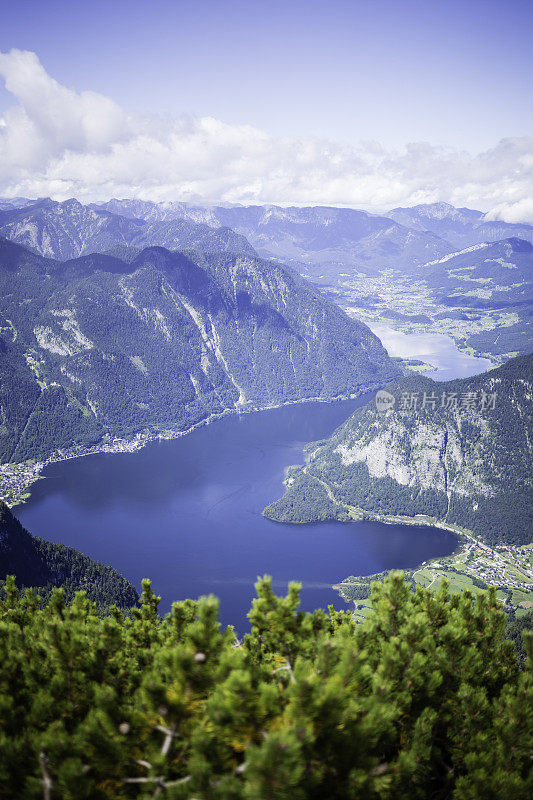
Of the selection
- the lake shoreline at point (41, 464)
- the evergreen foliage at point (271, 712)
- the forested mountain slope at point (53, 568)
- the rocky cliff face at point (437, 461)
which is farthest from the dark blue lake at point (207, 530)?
the evergreen foliage at point (271, 712)

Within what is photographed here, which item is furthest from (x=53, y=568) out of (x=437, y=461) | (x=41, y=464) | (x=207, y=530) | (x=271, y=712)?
(x=437, y=461)

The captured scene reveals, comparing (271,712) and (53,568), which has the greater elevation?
(53,568)

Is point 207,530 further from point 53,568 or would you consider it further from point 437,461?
point 437,461

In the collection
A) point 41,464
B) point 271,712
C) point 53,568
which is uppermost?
point 41,464

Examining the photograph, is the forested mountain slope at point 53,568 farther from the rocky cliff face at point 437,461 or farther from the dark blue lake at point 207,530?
the rocky cliff face at point 437,461

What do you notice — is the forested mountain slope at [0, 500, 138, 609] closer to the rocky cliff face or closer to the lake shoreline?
the lake shoreline

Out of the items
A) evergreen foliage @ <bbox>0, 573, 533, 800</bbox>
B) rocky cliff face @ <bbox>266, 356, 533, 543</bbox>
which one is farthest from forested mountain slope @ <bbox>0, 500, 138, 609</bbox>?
evergreen foliage @ <bbox>0, 573, 533, 800</bbox>

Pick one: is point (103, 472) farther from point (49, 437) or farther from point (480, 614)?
point (480, 614)

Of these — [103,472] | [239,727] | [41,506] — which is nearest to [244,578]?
[41,506]

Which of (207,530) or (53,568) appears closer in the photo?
(53,568)
